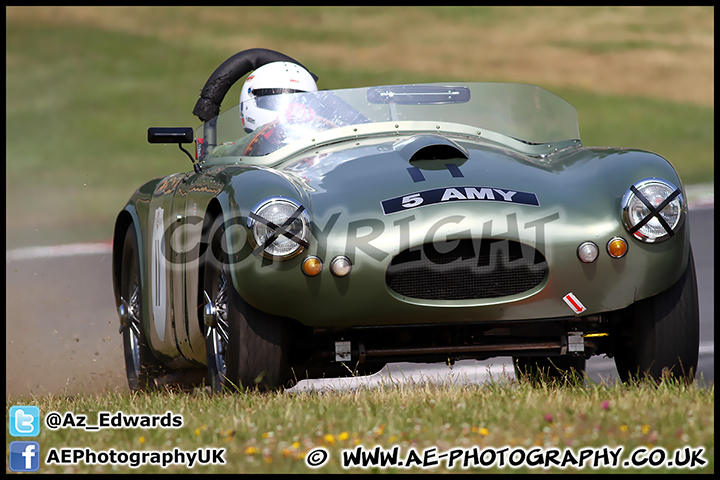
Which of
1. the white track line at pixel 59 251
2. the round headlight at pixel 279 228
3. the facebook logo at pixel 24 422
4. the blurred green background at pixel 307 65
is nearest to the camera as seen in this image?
the facebook logo at pixel 24 422

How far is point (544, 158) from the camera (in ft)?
17.9

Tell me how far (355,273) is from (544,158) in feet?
4.57

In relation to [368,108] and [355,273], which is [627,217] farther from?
[368,108]

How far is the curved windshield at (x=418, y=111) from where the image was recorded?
5805 mm

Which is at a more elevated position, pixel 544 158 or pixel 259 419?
pixel 544 158

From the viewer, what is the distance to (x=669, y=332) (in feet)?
15.5

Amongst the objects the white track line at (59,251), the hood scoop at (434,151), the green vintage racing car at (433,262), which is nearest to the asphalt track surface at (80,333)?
the white track line at (59,251)

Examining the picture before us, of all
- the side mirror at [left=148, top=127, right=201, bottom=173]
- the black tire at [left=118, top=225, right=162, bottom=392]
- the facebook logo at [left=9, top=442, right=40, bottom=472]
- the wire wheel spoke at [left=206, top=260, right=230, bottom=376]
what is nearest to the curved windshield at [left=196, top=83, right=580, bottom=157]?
the side mirror at [left=148, top=127, right=201, bottom=173]

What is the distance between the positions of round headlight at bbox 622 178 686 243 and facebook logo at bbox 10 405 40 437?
2.39 meters

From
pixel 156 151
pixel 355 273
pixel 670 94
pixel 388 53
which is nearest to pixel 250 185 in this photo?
pixel 355 273

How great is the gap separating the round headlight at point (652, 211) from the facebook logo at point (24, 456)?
94.7 inches

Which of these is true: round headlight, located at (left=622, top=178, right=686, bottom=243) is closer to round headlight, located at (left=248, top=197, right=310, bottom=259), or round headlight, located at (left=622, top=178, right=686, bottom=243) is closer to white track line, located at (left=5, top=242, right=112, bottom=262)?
round headlight, located at (left=248, top=197, right=310, bottom=259)

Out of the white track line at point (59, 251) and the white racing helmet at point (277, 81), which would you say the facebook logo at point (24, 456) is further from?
the white track line at point (59, 251)

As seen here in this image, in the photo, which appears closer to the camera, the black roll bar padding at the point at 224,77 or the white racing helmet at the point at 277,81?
the white racing helmet at the point at 277,81
